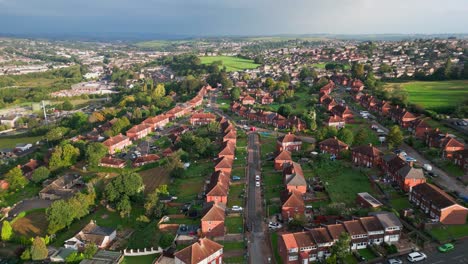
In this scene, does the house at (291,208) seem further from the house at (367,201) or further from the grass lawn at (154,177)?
the grass lawn at (154,177)

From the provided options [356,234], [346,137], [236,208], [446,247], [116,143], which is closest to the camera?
[446,247]

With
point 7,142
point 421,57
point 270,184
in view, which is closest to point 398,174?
point 270,184

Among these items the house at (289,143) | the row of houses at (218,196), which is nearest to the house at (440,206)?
the row of houses at (218,196)

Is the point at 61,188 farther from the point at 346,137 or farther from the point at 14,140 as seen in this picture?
the point at 346,137

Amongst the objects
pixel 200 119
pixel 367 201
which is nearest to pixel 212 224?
pixel 367 201

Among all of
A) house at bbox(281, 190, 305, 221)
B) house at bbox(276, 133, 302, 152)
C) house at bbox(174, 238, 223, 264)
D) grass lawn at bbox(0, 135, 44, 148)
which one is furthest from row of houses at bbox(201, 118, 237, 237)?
grass lawn at bbox(0, 135, 44, 148)

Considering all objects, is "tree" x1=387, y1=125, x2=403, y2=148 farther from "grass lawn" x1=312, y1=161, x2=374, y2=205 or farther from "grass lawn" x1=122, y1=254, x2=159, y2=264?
"grass lawn" x1=122, y1=254, x2=159, y2=264
